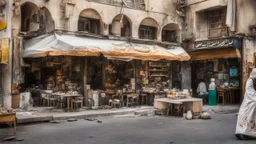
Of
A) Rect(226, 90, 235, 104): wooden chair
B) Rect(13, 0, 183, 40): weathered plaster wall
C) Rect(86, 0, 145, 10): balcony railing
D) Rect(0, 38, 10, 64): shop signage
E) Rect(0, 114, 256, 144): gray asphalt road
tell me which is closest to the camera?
Rect(0, 114, 256, 144): gray asphalt road

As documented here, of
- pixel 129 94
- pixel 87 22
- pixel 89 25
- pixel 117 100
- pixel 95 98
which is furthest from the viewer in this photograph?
pixel 89 25

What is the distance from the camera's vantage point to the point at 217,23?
18.6 meters

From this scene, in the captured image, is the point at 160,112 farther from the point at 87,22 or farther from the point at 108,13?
the point at 87,22

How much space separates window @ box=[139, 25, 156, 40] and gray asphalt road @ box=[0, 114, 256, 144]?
8.30m

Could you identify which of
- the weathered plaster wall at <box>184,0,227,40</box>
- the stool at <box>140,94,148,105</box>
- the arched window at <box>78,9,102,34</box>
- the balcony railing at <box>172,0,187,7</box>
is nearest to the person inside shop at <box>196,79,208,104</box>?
the weathered plaster wall at <box>184,0,227,40</box>

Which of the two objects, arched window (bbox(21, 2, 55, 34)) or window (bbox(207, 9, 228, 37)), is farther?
window (bbox(207, 9, 228, 37))

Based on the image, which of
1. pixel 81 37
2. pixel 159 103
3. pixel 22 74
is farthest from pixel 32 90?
pixel 159 103

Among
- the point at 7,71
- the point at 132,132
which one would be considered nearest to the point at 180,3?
the point at 7,71

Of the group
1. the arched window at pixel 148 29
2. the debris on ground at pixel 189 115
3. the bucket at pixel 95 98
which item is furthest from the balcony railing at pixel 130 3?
the debris on ground at pixel 189 115

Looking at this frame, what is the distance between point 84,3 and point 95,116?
20.6ft

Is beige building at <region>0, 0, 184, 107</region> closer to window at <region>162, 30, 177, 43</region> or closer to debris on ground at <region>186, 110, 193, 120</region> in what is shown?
window at <region>162, 30, 177, 43</region>

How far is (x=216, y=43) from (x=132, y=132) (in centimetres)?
1063

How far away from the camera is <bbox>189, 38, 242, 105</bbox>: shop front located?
16656 millimetres

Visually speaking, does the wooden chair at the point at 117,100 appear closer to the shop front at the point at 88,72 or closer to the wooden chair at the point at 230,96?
the shop front at the point at 88,72
